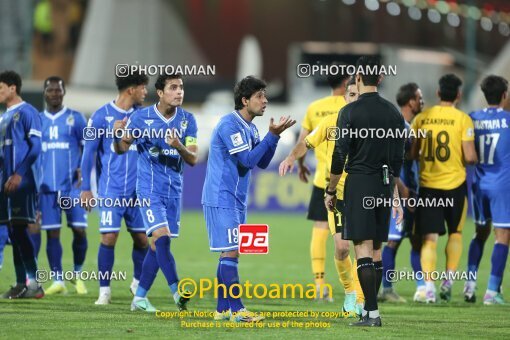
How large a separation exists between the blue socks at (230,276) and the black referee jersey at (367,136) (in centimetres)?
128

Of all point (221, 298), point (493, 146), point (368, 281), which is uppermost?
point (493, 146)

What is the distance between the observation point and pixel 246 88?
1034 cm


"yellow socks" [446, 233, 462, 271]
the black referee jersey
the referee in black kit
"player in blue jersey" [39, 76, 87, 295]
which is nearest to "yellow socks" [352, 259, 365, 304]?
the referee in black kit

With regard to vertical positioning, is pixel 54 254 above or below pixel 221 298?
above

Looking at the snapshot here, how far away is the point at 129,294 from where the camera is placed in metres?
13.2

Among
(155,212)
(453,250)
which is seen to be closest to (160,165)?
(155,212)

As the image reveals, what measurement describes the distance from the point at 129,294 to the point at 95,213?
49.7ft

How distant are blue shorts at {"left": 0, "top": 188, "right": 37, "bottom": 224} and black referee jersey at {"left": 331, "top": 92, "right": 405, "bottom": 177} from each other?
404 centimetres

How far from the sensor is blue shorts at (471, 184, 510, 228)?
1285cm

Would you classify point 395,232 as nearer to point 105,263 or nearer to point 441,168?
point 441,168

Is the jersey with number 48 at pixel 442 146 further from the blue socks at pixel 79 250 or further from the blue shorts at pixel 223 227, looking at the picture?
the blue socks at pixel 79 250

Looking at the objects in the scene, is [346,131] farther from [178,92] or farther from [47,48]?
[47,48]

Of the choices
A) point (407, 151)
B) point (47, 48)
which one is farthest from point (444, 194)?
point (47, 48)

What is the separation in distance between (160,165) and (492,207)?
415cm
